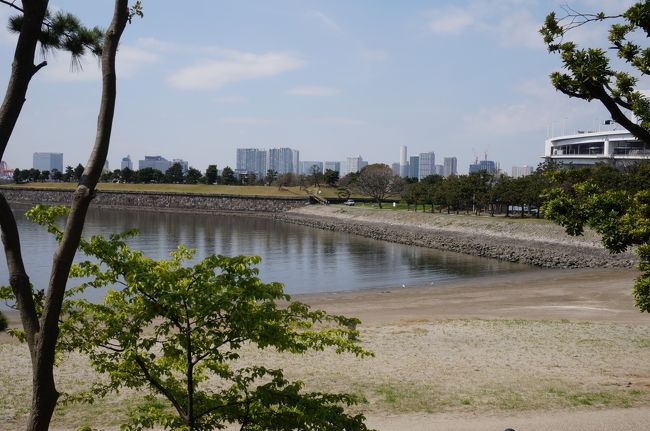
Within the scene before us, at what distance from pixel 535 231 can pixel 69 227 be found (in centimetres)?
4954

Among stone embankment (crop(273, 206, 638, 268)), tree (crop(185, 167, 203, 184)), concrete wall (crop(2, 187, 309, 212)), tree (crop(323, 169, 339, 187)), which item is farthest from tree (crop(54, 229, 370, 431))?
tree (crop(185, 167, 203, 184))

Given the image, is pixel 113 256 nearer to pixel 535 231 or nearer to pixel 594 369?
pixel 594 369

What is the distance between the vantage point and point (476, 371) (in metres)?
13.8

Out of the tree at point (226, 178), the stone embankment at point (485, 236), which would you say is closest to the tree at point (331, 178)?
the tree at point (226, 178)

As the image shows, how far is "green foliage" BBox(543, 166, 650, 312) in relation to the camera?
8531 mm

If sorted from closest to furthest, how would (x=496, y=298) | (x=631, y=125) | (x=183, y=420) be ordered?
(x=183, y=420), (x=631, y=125), (x=496, y=298)

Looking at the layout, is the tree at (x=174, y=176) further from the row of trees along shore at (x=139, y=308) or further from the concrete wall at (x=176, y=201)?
the row of trees along shore at (x=139, y=308)

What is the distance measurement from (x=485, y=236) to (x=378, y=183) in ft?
137

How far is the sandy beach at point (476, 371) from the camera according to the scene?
10594 millimetres

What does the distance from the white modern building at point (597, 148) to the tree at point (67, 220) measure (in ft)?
235

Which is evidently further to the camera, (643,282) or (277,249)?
(277,249)

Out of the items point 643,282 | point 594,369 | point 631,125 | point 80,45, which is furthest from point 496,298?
point 80,45

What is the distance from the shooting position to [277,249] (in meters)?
49.8

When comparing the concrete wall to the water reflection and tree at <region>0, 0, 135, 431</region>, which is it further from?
tree at <region>0, 0, 135, 431</region>
